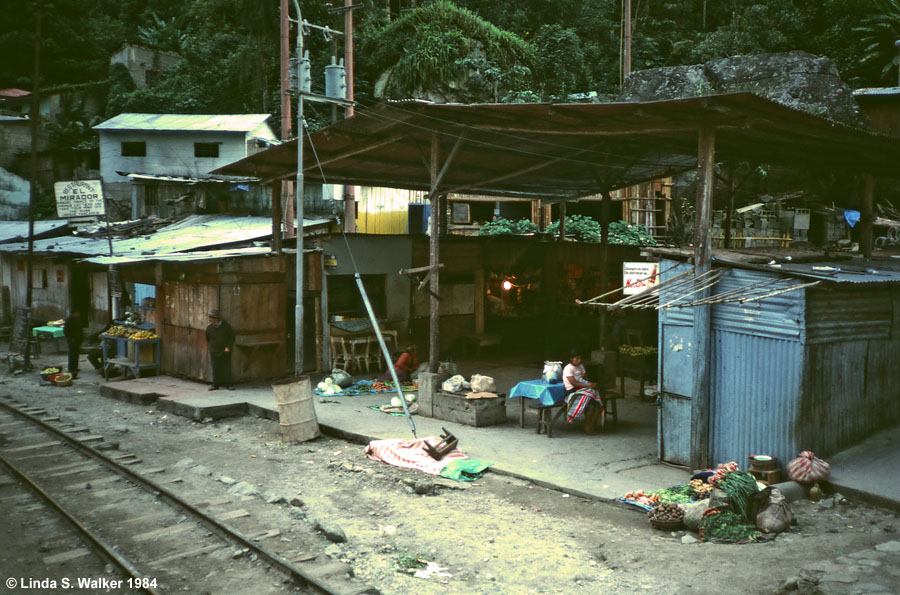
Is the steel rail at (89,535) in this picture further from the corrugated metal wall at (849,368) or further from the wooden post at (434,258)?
the corrugated metal wall at (849,368)

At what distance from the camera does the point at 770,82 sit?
961 inches

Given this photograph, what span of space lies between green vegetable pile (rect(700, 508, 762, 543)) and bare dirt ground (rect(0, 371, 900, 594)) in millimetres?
132

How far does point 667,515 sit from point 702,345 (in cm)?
257

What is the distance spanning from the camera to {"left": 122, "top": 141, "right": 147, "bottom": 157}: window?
1340 inches

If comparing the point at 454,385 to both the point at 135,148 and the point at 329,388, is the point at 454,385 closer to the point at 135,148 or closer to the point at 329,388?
the point at 329,388

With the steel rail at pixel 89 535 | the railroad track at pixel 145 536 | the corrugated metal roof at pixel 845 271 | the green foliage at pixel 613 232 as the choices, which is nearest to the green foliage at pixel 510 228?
the green foliage at pixel 613 232

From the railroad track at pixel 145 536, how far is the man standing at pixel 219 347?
13.3ft

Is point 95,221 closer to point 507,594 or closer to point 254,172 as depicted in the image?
point 254,172

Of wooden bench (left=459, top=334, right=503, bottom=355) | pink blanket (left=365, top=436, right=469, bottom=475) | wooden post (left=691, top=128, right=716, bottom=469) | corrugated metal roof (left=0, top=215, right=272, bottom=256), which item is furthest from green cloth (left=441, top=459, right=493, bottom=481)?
corrugated metal roof (left=0, top=215, right=272, bottom=256)

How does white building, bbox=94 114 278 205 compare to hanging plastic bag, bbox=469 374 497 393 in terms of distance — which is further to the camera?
white building, bbox=94 114 278 205

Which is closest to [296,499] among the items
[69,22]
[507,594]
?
[507,594]

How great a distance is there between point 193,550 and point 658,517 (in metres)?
5.00

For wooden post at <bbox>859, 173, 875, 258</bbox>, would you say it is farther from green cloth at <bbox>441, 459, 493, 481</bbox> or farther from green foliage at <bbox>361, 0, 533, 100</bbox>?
green foliage at <bbox>361, 0, 533, 100</bbox>

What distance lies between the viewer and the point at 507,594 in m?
6.36
